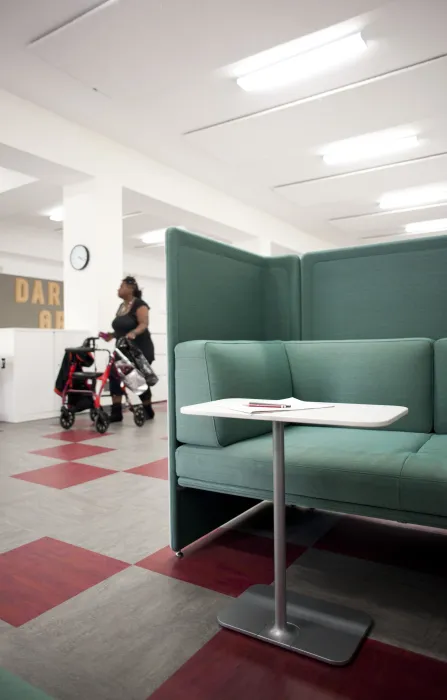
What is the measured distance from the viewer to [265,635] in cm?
126

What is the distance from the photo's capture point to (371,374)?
6.54 ft

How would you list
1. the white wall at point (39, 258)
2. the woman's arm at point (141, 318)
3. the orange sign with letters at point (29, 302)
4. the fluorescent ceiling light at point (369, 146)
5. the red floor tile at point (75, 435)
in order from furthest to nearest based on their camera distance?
the orange sign with letters at point (29, 302) < the white wall at point (39, 258) < the fluorescent ceiling light at point (369, 146) < the woman's arm at point (141, 318) < the red floor tile at point (75, 435)

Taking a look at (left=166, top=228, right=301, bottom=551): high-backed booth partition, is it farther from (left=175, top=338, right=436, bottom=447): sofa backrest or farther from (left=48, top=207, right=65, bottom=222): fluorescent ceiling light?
(left=48, top=207, right=65, bottom=222): fluorescent ceiling light

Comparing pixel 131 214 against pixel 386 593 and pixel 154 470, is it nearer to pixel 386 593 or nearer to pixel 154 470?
pixel 154 470

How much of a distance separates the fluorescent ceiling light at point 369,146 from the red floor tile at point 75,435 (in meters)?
4.15

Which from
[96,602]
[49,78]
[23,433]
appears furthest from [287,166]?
[96,602]

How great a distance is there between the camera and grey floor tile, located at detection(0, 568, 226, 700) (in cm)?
111

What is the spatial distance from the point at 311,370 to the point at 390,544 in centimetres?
74

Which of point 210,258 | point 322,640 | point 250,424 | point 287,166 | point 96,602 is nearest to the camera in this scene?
point 322,640

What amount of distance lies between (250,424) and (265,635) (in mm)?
709

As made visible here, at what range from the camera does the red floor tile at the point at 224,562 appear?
5.16ft

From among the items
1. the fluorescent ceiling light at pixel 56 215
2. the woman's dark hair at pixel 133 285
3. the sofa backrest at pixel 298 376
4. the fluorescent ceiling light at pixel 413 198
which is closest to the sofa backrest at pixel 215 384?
the sofa backrest at pixel 298 376

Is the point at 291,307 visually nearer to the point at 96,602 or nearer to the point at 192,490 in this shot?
the point at 192,490

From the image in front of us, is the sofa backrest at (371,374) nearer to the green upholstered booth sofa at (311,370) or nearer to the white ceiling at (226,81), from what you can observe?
the green upholstered booth sofa at (311,370)
